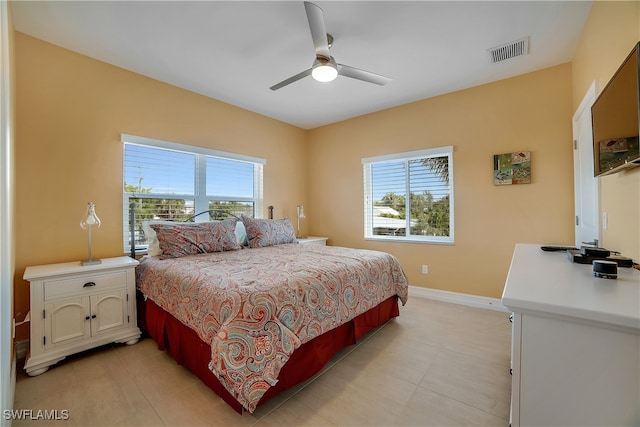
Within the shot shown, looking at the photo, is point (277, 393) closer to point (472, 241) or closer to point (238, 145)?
point (472, 241)

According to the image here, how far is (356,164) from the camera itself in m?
4.43

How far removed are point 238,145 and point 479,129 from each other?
3206mm

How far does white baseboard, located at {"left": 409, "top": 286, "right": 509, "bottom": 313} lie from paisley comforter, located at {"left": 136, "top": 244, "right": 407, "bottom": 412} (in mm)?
1005

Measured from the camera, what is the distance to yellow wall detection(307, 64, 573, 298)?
2.88m

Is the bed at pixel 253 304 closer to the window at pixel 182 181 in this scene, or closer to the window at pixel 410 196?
the window at pixel 182 181

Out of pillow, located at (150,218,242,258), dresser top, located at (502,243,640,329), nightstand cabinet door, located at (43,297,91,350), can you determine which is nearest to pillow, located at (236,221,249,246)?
pillow, located at (150,218,242,258)

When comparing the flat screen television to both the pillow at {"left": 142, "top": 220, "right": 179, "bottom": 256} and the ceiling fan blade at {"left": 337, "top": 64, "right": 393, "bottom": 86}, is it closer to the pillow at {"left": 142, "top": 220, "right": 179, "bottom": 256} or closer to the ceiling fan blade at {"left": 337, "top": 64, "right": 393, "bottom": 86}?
the ceiling fan blade at {"left": 337, "top": 64, "right": 393, "bottom": 86}

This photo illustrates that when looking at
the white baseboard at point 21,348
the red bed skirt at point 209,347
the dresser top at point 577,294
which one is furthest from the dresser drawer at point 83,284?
the dresser top at point 577,294

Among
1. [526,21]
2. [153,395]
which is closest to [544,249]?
[526,21]

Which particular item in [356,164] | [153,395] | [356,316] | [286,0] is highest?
[286,0]

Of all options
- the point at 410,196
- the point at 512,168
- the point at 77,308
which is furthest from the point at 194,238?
the point at 512,168

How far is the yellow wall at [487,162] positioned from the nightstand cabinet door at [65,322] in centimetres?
339

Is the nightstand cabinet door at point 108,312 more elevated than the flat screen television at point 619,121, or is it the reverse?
the flat screen television at point 619,121

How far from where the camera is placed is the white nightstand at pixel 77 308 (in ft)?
6.63
